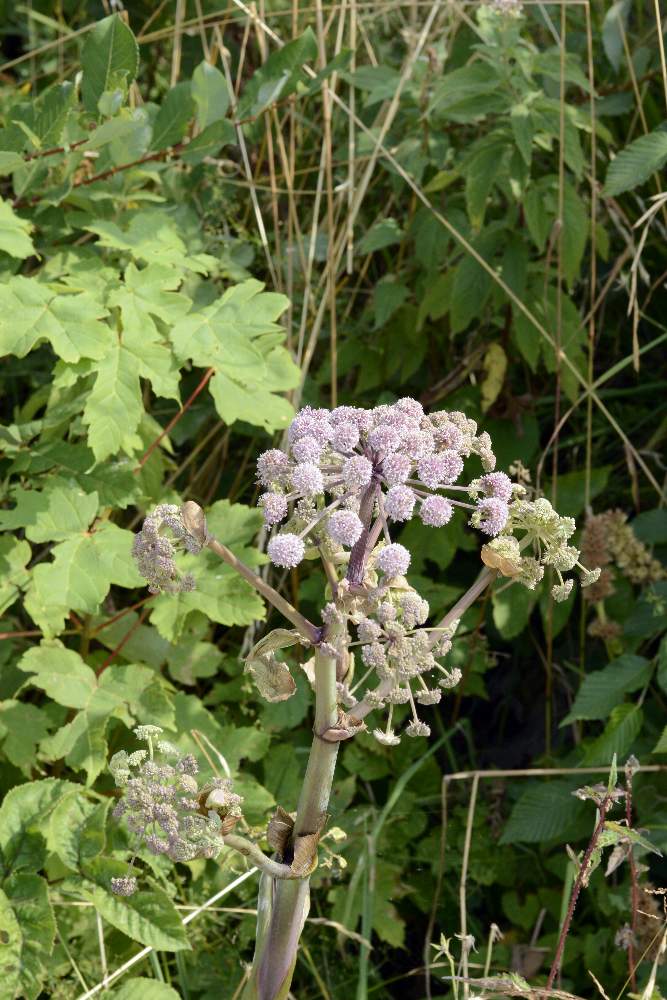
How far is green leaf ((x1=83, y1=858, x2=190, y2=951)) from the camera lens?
1651 mm

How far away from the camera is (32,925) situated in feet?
5.44

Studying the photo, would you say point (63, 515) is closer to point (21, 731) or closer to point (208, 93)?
point (21, 731)

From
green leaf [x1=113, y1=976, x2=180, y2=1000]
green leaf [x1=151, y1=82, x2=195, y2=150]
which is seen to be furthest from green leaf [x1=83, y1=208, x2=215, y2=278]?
green leaf [x1=113, y1=976, x2=180, y2=1000]

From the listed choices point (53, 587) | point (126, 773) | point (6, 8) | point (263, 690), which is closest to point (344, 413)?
point (263, 690)

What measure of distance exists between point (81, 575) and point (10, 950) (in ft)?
1.83

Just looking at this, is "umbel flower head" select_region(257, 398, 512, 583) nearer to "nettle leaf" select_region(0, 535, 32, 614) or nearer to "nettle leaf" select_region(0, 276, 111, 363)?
"nettle leaf" select_region(0, 276, 111, 363)

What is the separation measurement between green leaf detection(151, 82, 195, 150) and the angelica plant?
1.05 m

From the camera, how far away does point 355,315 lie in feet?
9.14

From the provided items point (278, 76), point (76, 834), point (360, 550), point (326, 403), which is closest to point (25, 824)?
point (76, 834)

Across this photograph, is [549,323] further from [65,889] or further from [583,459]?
[65,889]

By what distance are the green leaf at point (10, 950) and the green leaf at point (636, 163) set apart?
159 centimetres

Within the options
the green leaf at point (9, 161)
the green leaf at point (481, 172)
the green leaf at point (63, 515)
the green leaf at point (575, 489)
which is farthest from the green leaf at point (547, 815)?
the green leaf at point (9, 161)

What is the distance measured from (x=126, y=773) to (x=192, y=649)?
0.87m

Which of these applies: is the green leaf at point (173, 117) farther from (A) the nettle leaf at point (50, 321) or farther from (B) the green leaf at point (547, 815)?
(B) the green leaf at point (547, 815)
